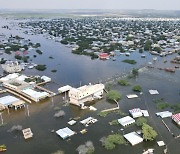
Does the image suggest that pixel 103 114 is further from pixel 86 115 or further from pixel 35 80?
pixel 35 80

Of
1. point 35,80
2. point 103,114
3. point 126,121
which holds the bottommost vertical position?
point 35,80

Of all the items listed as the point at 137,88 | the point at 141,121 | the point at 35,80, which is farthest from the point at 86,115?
the point at 35,80

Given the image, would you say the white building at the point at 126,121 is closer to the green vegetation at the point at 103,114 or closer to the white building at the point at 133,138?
the white building at the point at 133,138

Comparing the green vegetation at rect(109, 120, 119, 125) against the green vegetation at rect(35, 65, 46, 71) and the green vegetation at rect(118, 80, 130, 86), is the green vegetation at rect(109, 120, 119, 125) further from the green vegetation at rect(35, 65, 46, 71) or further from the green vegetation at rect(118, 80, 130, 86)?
the green vegetation at rect(35, 65, 46, 71)

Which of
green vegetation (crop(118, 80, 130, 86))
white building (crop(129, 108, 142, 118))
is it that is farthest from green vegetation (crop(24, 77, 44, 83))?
white building (crop(129, 108, 142, 118))

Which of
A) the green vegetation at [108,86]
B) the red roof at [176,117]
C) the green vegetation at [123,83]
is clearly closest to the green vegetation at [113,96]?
the green vegetation at [108,86]

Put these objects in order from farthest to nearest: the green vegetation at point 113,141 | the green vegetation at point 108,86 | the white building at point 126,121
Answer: the green vegetation at point 108,86 → the white building at point 126,121 → the green vegetation at point 113,141

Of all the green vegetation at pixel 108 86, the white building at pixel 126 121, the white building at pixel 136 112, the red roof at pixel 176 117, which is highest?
the red roof at pixel 176 117

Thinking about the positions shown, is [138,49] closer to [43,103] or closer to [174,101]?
[174,101]
